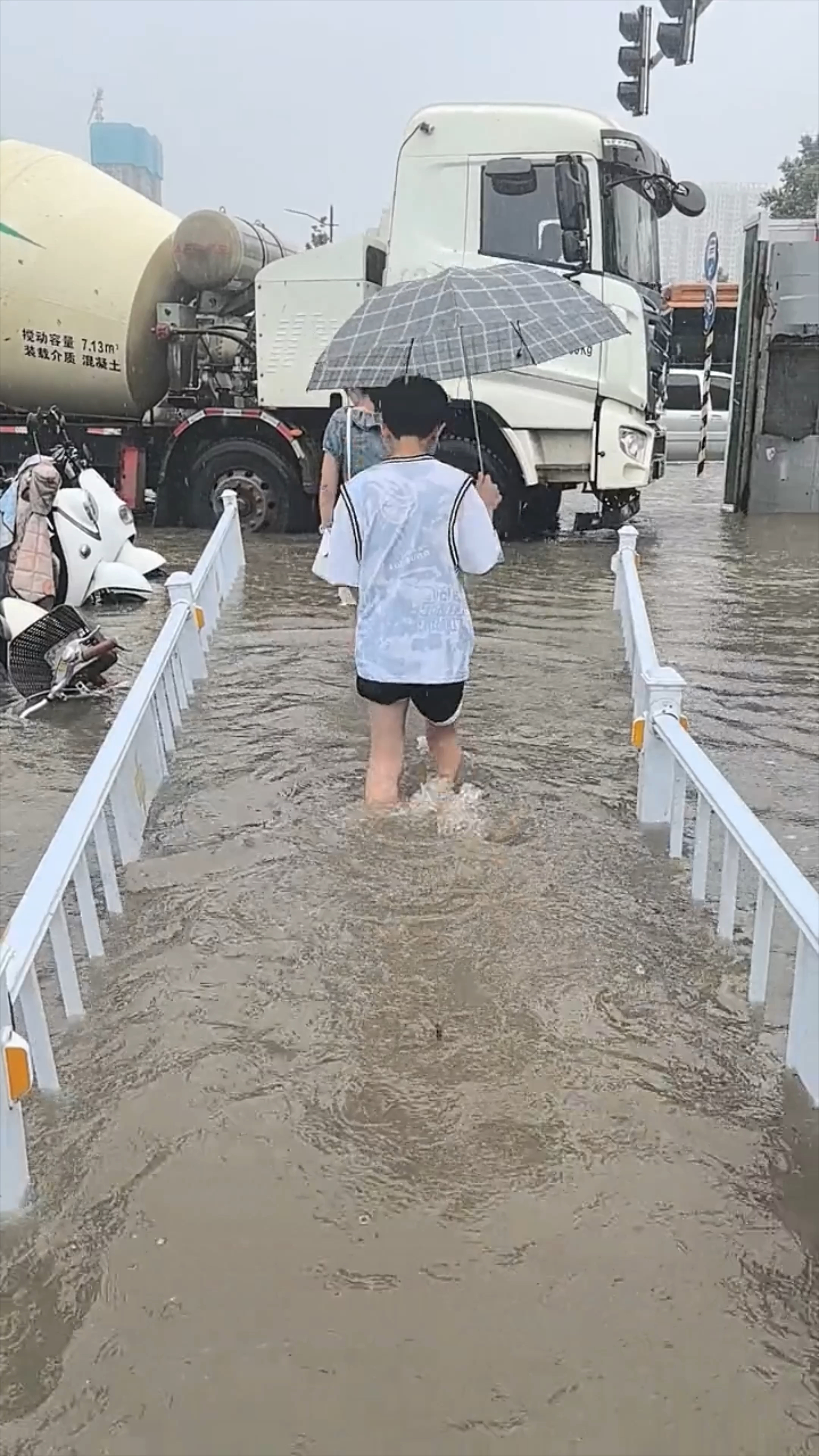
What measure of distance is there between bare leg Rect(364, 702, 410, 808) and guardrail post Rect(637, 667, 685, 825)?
0.87 meters

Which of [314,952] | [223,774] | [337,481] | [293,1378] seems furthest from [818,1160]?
[337,481]

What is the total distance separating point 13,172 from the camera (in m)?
12.0

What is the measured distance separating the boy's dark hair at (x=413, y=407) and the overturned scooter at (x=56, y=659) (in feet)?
8.98

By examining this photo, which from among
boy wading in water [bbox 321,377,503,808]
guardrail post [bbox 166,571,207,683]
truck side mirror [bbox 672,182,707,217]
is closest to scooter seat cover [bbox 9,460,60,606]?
guardrail post [bbox 166,571,207,683]

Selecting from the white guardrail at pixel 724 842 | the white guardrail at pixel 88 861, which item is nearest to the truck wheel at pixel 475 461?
the white guardrail at pixel 88 861

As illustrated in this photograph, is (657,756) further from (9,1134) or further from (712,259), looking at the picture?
(712,259)

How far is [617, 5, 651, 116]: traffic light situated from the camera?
13.1 metres

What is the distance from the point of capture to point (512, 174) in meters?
9.93

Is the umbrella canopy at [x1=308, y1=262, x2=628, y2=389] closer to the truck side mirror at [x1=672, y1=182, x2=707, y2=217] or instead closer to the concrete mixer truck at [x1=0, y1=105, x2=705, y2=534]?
the concrete mixer truck at [x1=0, y1=105, x2=705, y2=534]

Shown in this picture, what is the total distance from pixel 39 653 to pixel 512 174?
19.0ft

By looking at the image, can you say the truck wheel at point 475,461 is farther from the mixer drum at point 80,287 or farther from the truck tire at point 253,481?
the mixer drum at point 80,287

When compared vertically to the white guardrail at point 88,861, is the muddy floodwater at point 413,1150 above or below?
below

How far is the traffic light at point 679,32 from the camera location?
12398 millimetres

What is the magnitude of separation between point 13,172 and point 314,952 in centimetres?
1068
